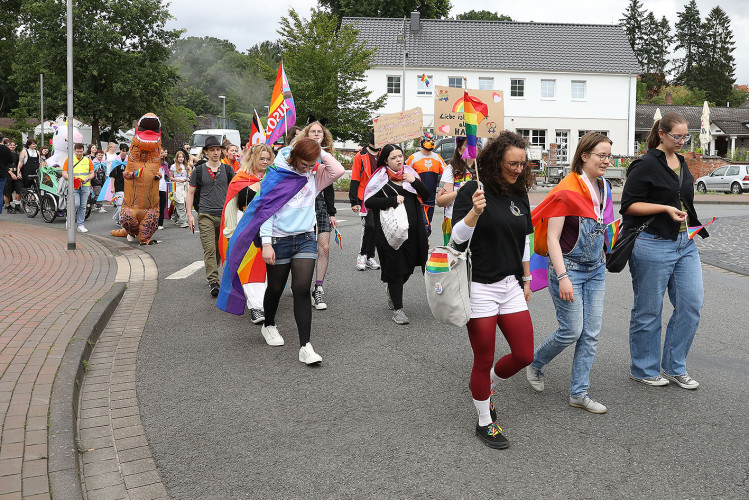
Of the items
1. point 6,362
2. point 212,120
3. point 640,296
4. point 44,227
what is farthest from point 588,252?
point 212,120

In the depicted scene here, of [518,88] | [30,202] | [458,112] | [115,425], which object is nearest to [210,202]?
[458,112]

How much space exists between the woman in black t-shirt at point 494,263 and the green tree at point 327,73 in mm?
24039

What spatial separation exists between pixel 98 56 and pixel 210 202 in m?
34.5

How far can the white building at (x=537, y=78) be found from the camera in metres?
46.3

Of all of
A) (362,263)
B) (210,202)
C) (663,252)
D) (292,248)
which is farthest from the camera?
(362,263)

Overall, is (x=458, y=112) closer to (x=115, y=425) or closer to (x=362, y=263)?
(x=362, y=263)

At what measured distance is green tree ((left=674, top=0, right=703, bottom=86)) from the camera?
327 feet

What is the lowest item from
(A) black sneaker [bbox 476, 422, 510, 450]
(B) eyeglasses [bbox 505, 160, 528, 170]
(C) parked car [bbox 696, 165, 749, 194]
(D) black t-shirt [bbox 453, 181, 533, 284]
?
(A) black sneaker [bbox 476, 422, 510, 450]

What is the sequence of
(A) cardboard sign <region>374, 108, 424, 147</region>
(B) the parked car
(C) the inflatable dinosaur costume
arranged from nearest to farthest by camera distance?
(A) cardboard sign <region>374, 108, 424, 147</region>
(C) the inflatable dinosaur costume
(B) the parked car

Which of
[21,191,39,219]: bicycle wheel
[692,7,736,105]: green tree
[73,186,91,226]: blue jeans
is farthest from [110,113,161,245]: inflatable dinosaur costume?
[692,7,736,105]: green tree

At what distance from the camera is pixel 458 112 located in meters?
8.21

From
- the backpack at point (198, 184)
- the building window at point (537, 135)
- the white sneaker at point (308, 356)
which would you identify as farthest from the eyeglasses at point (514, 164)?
the building window at point (537, 135)

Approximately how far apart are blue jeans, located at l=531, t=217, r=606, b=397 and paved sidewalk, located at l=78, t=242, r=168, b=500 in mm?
2519

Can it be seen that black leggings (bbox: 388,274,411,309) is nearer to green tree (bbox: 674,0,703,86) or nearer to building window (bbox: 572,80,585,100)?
building window (bbox: 572,80,585,100)
